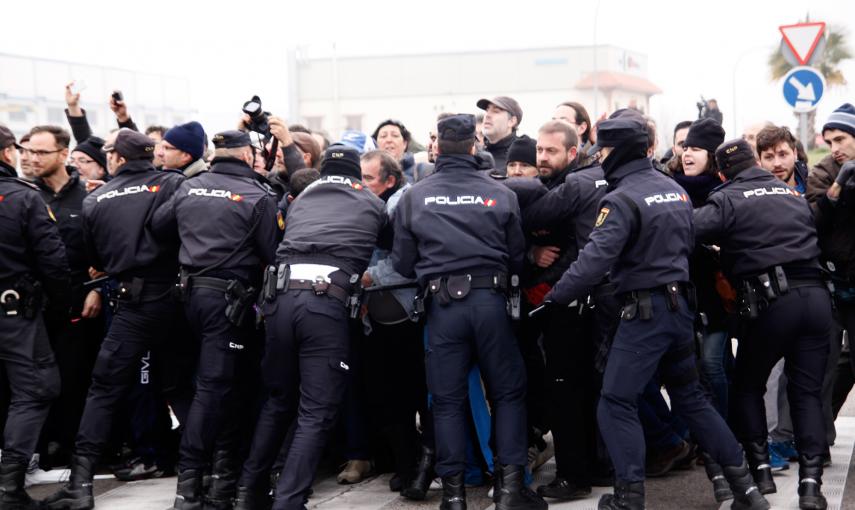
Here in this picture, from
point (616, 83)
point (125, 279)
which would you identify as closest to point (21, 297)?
point (125, 279)

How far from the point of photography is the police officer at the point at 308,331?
19.1ft

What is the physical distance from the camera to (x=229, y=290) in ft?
20.2

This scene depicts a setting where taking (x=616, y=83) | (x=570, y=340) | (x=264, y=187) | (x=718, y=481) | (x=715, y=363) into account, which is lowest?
(x=718, y=481)

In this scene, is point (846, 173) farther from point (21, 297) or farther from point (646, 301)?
point (21, 297)

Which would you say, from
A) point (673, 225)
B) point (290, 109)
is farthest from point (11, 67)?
point (290, 109)

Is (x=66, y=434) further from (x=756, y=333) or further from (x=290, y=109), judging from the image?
(x=290, y=109)

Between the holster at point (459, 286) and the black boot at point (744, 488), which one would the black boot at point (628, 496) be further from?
the holster at point (459, 286)

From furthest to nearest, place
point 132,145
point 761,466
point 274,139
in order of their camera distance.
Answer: point 274,139 → point 132,145 → point 761,466

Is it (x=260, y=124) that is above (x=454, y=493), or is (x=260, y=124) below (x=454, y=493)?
above

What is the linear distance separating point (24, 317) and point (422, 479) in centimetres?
261

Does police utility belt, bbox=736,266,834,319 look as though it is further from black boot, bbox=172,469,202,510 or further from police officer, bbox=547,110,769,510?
black boot, bbox=172,469,202,510

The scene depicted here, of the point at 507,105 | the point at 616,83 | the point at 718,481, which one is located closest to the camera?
the point at 718,481

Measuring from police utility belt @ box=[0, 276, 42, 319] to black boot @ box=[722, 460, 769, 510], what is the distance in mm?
4160

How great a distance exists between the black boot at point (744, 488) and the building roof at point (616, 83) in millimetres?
60138
